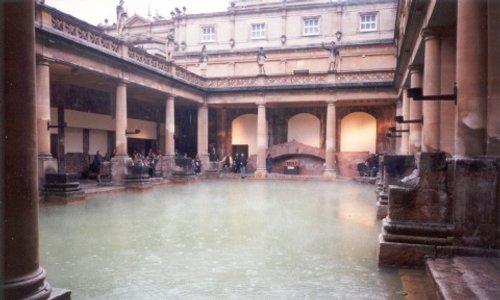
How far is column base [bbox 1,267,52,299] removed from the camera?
278 cm

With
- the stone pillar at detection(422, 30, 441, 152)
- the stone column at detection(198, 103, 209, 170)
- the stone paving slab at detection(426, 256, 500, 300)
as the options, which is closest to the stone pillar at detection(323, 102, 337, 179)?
the stone column at detection(198, 103, 209, 170)

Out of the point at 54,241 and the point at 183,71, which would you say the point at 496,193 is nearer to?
the point at 54,241

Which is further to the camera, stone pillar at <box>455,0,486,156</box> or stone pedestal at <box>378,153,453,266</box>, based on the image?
stone pillar at <box>455,0,486,156</box>

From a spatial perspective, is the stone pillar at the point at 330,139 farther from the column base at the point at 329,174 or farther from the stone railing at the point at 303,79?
the stone railing at the point at 303,79

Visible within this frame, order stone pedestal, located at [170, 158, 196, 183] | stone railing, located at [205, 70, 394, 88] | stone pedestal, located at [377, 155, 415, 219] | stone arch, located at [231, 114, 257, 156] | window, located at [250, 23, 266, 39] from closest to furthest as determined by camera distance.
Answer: stone pedestal, located at [377, 155, 415, 219], stone pedestal, located at [170, 158, 196, 183], stone railing, located at [205, 70, 394, 88], stone arch, located at [231, 114, 257, 156], window, located at [250, 23, 266, 39]

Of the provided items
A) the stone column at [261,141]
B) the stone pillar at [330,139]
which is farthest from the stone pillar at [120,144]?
the stone pillar at [330,139]

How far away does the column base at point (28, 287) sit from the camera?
9.12ft

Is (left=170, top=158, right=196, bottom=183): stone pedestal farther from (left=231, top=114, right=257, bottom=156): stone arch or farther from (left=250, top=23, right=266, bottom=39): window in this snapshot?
(left=250, top=23, right=266, bottom=39): window

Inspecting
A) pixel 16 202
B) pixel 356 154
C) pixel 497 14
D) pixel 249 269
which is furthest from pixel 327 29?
pixel 16 202

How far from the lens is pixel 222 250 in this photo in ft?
20.5

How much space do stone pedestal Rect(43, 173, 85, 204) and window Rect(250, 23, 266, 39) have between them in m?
23.0

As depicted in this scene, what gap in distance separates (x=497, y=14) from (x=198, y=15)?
30.7 metres

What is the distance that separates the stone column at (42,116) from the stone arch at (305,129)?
Answer: 799 inches

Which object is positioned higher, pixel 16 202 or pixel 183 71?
pixel 183 71
